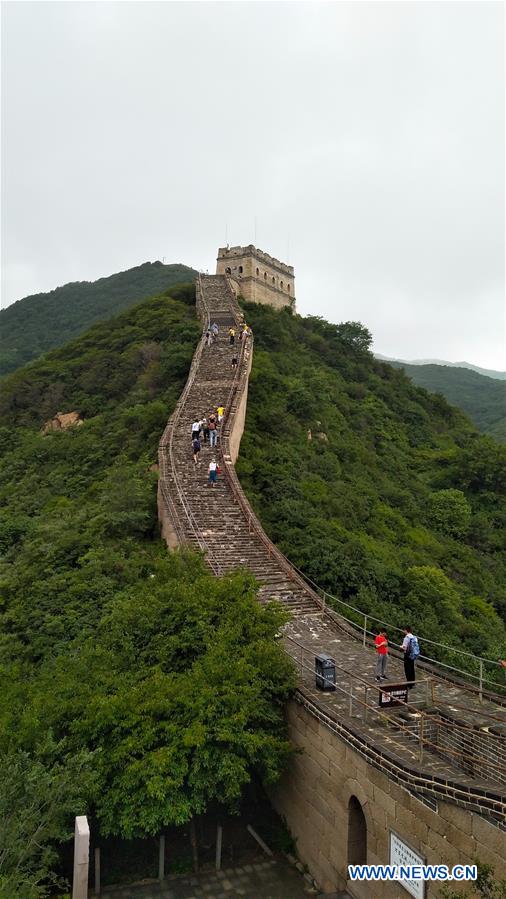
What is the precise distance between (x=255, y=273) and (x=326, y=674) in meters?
36.0

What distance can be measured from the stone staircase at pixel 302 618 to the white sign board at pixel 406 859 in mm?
865

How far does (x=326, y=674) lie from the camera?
413 inches

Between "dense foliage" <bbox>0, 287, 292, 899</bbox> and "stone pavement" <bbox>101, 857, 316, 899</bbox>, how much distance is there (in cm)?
132

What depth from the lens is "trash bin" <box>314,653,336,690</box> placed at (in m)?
10.4

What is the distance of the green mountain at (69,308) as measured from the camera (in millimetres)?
69500

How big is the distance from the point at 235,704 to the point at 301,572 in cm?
729

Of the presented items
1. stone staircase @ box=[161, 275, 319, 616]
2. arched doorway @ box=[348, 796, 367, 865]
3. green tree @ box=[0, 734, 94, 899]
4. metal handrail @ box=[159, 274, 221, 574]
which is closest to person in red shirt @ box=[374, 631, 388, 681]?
arched doorway @ box=[348, 796, 367, 865]

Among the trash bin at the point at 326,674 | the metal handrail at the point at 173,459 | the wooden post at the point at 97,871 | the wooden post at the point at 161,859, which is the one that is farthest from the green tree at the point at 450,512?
the wooden post at the point at 97,871

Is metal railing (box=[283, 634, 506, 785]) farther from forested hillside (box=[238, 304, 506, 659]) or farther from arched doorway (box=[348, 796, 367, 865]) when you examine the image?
forested hillside (box=[238, 304, 506, 659])

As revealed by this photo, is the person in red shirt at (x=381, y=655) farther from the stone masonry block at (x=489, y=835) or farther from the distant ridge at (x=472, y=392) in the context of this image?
the distant ridge at (x=472, y=392)

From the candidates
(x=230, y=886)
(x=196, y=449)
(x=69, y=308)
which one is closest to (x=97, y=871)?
(x=230, y=886)

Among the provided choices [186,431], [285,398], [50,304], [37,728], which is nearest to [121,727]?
[37,728]

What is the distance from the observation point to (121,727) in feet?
29.7

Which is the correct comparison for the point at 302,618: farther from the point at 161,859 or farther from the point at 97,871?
the point at 97,871
